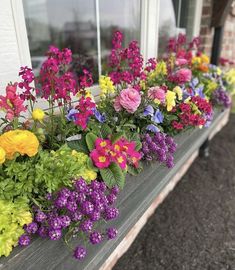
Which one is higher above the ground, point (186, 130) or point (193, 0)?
point (193, 0)

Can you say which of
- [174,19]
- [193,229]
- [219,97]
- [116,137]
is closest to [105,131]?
[116,137]

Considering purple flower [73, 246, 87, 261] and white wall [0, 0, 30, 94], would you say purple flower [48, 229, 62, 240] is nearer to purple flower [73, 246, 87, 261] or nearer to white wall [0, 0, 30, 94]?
purple flower [73, 246, 87, 261]

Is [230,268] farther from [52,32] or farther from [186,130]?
[52,32]

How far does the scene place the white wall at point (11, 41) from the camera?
1047mm

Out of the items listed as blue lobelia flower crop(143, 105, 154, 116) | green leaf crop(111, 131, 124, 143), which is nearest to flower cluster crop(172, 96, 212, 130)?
blue lobelia flower crop(143, 105, 154, 116)

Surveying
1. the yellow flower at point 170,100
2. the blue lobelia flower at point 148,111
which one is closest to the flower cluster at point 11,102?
the blue lobelia flower at point 148,111

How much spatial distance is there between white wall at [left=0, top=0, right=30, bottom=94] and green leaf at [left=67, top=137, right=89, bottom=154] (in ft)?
1.23

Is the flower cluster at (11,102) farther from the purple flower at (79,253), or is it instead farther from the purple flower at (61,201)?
the purple flower at (79,253)

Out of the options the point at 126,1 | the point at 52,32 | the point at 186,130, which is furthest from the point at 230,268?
the point at 52,32

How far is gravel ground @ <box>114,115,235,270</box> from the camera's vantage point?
1874 millimetres

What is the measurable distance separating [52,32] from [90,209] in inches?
165

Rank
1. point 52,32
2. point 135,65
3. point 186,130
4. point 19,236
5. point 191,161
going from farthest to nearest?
point 52,32
point 191,161
point 186,130
point 135,65
point 19,236

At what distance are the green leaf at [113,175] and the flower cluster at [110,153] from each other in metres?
0.02

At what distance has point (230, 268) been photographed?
5.89 feet
